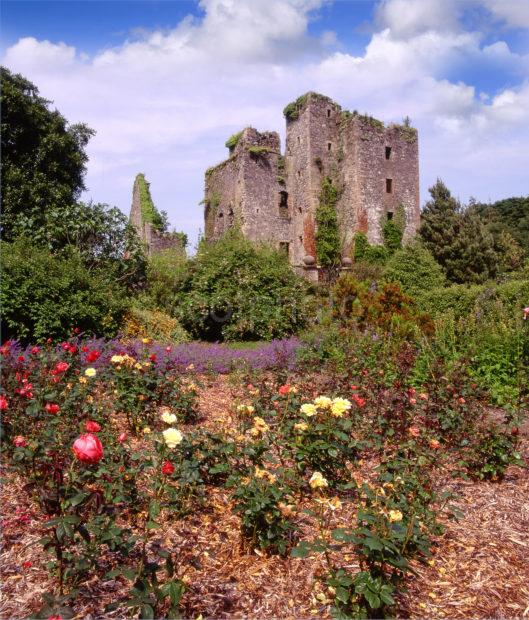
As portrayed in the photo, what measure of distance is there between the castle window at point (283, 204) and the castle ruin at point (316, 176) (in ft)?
0.18

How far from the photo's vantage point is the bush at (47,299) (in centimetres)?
939

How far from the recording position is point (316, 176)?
26.4m

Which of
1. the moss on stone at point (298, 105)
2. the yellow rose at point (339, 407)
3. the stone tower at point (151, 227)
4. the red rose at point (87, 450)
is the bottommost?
the yellow rose at point (339, 407)

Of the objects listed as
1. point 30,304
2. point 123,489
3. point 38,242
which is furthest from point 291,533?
point 38,242

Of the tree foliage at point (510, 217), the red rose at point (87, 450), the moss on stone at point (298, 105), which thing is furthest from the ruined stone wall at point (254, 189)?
the red rose at point (87, 450)

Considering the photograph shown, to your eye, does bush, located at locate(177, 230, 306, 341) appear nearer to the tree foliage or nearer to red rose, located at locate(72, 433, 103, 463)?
red rose, located at locate(72, 433, 103, 463)

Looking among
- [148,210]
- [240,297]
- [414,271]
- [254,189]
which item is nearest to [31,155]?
[148,210]

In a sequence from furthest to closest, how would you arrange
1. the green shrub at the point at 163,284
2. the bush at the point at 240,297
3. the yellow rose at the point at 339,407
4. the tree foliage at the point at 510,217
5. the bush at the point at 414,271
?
the tree foliage at the point at 510,217 → the bush at the point at 414,271 → the green shrub at the point at 163,284 → the bush at the point at 240,297 → the yellow rose at the point at 339,407

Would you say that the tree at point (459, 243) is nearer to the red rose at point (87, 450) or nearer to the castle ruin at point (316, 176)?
the castle ruin at point (316, 176)

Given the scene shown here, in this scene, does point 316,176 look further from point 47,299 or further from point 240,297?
point 47,299

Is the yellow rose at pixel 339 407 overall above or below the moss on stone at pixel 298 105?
below

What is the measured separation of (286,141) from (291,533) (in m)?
27.1

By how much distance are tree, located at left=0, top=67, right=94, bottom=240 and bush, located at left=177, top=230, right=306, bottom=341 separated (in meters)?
5.40

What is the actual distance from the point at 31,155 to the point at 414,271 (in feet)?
48.5
